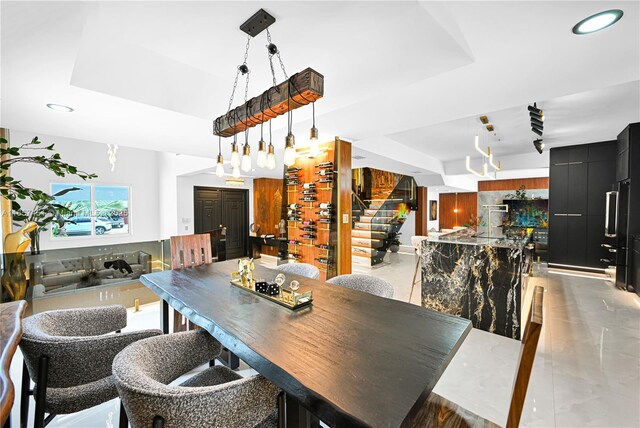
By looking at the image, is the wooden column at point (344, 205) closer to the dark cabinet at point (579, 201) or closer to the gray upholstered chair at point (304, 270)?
the gray upholstered chair at point (304, 270)

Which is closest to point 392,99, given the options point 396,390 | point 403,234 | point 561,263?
point 396,390

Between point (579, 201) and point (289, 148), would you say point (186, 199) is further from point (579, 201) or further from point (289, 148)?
point (579, 201)

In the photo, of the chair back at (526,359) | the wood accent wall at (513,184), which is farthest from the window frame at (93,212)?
the wood accent wall at (513,184)

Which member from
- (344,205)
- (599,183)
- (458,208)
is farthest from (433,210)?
(344,205)

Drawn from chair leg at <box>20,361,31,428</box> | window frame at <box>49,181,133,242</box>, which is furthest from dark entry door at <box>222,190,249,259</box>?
chair leg at <box>20,361,31,428</box>

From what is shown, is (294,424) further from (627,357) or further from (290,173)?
(290,173)

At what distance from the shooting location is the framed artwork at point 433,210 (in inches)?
542

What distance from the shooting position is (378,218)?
26.7ft

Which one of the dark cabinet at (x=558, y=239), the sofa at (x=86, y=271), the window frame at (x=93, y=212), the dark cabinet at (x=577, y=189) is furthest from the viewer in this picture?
the window frame at (x=93, y=212)

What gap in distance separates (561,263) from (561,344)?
4.35 meters

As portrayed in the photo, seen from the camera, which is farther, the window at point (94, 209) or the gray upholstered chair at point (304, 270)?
the window at point (94, 209)

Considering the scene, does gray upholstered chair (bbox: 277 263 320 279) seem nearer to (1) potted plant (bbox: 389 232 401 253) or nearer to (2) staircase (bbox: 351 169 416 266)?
(2) staircase (bbox: 351 169 416 266)

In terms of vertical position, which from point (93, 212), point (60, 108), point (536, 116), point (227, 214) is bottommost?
point (227, 214)

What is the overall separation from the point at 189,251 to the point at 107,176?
5.63 meters
